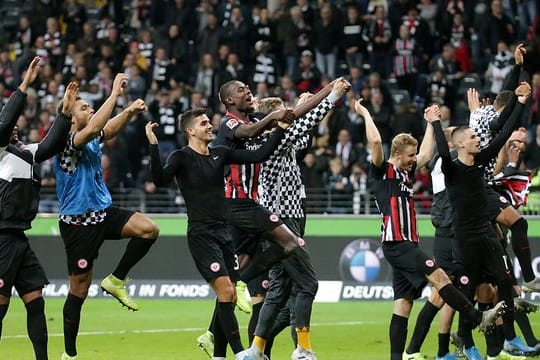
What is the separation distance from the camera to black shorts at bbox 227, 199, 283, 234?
40.8 feet

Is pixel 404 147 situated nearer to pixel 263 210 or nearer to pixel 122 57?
pixel 263 210

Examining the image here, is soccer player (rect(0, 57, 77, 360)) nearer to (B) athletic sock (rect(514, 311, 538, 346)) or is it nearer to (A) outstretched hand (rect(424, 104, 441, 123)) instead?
(A) outstretched hand (rect(424, 104, 441, 123))

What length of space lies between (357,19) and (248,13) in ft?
9.26

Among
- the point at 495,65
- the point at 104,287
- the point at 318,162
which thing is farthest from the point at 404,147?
the point at 495,65

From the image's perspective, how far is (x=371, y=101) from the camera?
2439cm

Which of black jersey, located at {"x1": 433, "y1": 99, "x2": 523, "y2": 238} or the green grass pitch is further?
the green grass pitch

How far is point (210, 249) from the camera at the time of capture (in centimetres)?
1191

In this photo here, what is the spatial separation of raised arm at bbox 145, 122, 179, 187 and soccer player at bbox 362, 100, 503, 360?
1.92 metres

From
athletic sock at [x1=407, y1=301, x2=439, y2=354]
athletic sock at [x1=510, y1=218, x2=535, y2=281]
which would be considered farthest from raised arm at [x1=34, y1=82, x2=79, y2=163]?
athletic sock at [x1=510, y1=218, x2=535, y2=281]

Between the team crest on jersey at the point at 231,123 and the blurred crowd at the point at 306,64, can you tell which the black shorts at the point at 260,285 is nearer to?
the team crest on jersey at the point at 231,123

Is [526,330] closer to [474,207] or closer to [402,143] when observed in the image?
[474,207]

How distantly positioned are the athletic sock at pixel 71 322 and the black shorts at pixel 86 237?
298mm

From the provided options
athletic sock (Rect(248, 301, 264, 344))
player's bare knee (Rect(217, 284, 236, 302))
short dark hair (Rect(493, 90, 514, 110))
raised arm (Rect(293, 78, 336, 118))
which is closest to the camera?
player's bare knee (Rect(217, 284, 236, 302))

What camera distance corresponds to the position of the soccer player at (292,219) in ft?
40.8
